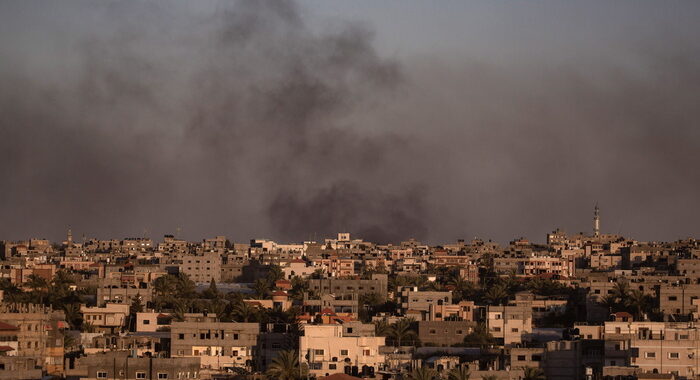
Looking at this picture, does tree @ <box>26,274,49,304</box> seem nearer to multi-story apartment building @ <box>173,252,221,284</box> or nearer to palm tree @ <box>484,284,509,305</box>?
palm tree @ <box>484,284,509,305</box>

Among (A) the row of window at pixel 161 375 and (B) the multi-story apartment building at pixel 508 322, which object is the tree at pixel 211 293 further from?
(A) the row of window at pixel 161 375

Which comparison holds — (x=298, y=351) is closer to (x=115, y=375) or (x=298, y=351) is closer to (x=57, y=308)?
(x=115, y=375)

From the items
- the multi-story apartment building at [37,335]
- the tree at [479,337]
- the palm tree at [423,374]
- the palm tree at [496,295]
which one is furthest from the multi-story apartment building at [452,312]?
the palm tree at [423,374]

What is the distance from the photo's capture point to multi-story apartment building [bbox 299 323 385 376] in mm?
81000

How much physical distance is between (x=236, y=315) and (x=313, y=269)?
68.0 meters

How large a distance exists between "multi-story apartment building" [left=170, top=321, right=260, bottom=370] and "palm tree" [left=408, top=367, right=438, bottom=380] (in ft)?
59.4

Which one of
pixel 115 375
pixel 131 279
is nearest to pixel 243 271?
pixel 131 279

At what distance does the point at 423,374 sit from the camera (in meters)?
70.7

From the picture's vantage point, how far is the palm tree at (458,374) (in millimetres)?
71000

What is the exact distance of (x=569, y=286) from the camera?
151 meters

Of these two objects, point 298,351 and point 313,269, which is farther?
point 313,269

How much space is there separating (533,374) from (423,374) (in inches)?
374

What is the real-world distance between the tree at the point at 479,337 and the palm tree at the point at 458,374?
29.9 m

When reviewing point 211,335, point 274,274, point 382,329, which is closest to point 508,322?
point 382,329
